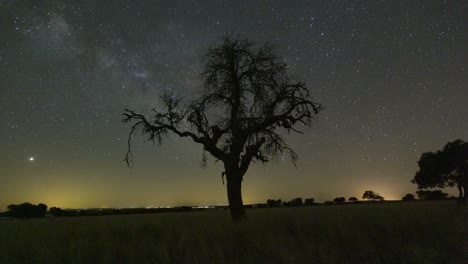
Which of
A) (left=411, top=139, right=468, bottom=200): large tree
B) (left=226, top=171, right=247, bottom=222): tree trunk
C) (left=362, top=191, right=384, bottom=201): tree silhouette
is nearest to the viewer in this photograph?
(left=226, top=171, right=247, bottom=222): tree trunk

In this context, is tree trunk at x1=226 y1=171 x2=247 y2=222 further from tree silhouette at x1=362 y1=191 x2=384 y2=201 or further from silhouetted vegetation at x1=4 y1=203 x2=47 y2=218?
tree silhouette at x1=362 y1=191 x2=384 y2=201

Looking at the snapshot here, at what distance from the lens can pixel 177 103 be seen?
66.6 ft

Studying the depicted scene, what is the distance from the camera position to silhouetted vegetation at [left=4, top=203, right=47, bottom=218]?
2279 inches

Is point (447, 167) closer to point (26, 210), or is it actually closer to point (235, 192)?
point (235, 192)

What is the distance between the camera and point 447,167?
159ft

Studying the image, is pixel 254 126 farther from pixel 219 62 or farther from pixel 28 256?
pixel 28 256

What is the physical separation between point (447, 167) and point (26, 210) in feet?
186

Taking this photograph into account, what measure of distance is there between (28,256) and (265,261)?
5.49 metres

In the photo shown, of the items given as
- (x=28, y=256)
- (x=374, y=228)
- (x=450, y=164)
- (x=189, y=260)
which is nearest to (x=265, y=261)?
(x=189, y=260)

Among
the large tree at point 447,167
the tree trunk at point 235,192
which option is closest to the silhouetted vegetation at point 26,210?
the tree trunk at point 235,192

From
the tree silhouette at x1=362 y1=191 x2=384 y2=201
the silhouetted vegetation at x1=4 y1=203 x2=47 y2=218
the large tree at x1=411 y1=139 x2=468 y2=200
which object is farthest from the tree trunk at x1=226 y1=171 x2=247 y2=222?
the tree silhouette at x1=362 y1=191 x2=384 y2=201

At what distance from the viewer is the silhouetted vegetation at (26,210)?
57.9 meters

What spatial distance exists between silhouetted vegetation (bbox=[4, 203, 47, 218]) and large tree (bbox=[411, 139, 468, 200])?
2064 inches

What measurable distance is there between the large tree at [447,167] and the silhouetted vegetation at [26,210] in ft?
172
